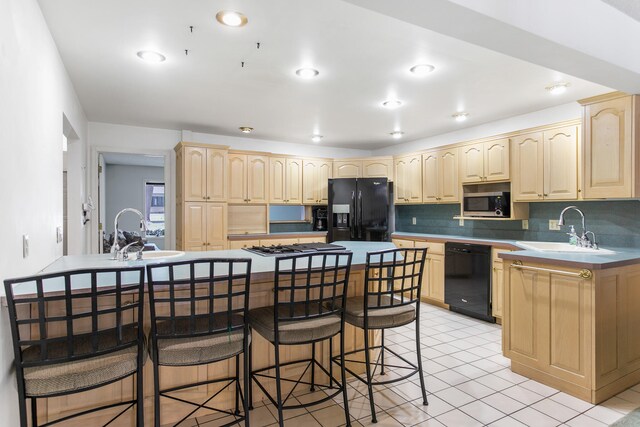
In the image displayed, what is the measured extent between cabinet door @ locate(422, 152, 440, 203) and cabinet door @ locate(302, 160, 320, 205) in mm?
1709

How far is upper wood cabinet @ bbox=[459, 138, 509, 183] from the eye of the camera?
4125 millimetres

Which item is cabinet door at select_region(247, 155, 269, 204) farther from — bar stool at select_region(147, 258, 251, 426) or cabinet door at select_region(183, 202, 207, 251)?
bar stool at select_region(147, 258, 251, 426)

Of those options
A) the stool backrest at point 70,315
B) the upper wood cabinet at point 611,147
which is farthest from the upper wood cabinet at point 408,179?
the stool backrest at point 70,315

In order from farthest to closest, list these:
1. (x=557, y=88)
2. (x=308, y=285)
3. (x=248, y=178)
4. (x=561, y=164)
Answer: (x=248, y=178), (x=561, y=164), (x=557, y=88), (x=308, y=285)

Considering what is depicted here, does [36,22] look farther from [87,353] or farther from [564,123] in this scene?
[564,123]

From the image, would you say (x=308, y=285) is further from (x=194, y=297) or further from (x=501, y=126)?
(x=501, y=126)

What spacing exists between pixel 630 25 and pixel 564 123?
4.38ft

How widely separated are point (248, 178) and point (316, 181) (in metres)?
1.17

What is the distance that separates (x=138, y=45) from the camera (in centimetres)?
244

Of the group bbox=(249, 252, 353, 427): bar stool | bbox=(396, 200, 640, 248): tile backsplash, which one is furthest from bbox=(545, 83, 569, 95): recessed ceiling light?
bbox=(249, 252, 353, 427): bar stool

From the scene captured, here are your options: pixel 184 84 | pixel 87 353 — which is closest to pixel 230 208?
pixel 184 84

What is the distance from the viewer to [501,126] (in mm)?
4410

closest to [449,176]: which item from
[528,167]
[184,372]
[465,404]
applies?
[528,167]

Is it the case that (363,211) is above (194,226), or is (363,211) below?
above
